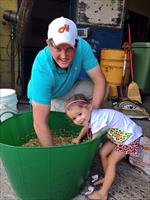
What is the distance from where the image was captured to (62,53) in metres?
1.62

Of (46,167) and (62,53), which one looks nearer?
(46,167)

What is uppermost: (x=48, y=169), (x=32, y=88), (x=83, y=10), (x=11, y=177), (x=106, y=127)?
(x=83, y=10)

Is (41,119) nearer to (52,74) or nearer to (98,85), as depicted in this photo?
(52,74)

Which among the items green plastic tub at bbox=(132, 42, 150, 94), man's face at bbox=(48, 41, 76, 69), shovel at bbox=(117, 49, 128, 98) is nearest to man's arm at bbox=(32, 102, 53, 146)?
man's face at bbox=(48, 41, 76, 69)

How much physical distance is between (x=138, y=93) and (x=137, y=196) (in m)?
2.33

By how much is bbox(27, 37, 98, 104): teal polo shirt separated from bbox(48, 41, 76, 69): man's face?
0.22 ft

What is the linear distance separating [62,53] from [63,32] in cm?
12

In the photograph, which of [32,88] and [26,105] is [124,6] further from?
[32,88]

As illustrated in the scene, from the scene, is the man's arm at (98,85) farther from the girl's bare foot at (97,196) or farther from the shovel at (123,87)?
the shovel at (123,87)

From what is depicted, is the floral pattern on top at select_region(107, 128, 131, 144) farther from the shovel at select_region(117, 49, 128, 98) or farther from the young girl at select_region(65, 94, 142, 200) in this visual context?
the shovel at select_region(117, 49, 128, 98)

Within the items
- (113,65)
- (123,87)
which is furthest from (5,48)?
(123,87)

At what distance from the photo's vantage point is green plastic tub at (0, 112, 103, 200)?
1.43 m

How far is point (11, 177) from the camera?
162 cm

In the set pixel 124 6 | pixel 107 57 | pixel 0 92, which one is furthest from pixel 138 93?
pixel 0 92
